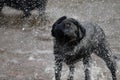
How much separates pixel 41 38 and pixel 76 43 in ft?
12.4

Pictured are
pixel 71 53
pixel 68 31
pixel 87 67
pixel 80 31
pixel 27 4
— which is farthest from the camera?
pixel 27 4

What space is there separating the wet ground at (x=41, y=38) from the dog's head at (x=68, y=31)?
4.60 ft

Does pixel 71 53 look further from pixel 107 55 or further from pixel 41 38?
pixel 41 38

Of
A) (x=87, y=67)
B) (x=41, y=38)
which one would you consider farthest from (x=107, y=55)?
(x=41, y=38)

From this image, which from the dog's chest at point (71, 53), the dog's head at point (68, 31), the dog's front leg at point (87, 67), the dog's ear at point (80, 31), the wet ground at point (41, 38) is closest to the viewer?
the dog's head at point (68, 31)

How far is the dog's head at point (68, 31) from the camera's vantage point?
5363 millimetres

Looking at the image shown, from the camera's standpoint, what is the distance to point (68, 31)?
17.6ft

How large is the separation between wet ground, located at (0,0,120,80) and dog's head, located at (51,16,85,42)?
1401 mm

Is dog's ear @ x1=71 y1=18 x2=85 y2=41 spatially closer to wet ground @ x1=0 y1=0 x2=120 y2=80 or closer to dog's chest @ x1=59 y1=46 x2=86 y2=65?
dog's chest @ x1=59 y1=46 x2=86 y2=65

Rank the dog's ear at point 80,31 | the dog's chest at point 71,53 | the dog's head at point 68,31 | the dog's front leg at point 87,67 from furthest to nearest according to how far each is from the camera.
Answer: the dog's front leg at point 87,67 < the dog's chest at point 71,53 < the dog's ear at point 80,31 < the dog's head at point 68,31

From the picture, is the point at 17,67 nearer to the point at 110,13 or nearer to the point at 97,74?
the point at 97,74

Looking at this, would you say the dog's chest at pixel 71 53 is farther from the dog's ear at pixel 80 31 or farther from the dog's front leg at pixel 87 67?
the dog's front leg at pixel 87 67

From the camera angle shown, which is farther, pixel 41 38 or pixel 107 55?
pixel 41 38

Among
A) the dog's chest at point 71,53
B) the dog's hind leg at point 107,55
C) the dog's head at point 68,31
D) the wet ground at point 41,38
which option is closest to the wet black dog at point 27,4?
the wet ground at point 41,38
